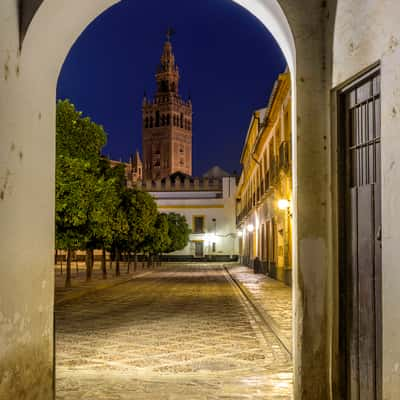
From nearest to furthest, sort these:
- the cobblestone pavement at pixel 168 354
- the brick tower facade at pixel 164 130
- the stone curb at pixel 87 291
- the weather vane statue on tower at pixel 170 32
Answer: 1. the cobblestone pavement at pixel 168 354
2. the stone curb at pixel 87 291
3. the weather vane statue on tower at pixel 170 32
4. the brick tower facade at pixel 164 130

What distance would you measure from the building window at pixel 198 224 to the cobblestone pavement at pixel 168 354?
170 ft

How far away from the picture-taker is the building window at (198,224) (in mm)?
68562

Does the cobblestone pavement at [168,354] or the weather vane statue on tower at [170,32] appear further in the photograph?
the weather vane statue on tower at [170,32]

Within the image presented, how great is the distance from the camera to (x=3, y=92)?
16.3 feet

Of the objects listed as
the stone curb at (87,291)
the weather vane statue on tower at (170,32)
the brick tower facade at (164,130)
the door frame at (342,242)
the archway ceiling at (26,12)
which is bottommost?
the stone curb at (87,291)

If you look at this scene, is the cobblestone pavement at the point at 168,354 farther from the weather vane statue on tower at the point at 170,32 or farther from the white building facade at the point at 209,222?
the weather vane statue on tower at the point at 170,32

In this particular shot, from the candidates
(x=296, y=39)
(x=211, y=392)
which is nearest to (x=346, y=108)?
(x=296, y=39)

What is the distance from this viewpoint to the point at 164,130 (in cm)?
14475

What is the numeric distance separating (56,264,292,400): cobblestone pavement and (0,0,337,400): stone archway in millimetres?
1109

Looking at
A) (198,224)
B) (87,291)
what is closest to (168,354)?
(87,291)

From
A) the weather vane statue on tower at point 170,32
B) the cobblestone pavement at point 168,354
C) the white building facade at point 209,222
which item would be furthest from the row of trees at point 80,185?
the weather vane statue on tower at point 170,32

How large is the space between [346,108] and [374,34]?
2.98ft

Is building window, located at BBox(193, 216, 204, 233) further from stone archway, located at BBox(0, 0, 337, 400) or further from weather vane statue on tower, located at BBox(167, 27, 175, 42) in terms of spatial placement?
weather vane statue on tower, located at BBox(167, 27, 175, 42)

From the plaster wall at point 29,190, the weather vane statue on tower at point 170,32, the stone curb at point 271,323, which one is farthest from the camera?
the weather vane statue on tower at point 170,32
